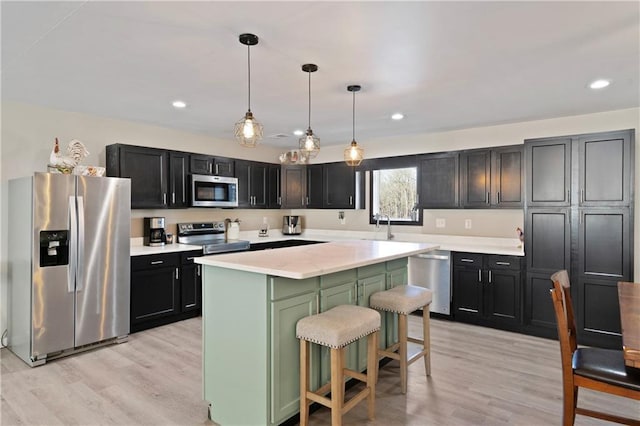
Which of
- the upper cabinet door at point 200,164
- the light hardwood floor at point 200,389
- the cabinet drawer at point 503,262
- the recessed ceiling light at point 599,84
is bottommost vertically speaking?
the light hardwood floor at point 200,389

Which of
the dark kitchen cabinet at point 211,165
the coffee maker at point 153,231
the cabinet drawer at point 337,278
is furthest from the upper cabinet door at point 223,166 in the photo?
the cabinet drawer at point 337,278

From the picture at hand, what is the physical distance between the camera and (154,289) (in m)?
4.21

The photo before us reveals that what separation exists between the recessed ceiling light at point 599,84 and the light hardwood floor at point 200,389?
244 centimetres

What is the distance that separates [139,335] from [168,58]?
294 cm

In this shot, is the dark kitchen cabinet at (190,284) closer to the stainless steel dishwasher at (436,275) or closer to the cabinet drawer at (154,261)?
the cabinet drawer at (154,261)

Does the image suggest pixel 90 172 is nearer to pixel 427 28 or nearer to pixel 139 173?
pixel 139 173

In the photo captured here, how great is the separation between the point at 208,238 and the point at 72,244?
194 centimetres

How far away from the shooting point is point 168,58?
264cm

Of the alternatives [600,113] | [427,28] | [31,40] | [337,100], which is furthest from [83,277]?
[600,113]

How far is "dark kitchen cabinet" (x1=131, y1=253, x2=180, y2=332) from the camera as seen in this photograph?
4062 mm

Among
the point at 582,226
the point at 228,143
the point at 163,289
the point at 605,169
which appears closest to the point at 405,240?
the point at 582,226

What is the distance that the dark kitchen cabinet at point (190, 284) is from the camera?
4.50 metres

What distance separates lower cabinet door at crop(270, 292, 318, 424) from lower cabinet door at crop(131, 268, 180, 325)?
251cm

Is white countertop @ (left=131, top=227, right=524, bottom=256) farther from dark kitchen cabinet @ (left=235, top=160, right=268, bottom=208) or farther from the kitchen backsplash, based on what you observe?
dark kitchen cabinet @ (left=235, top=160, right=268, bottom=208)
